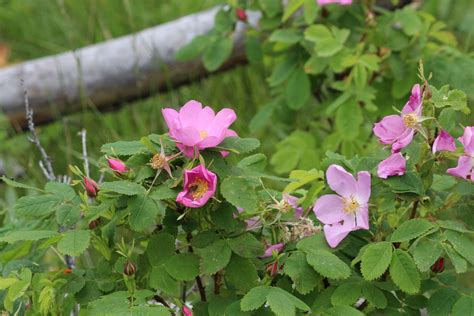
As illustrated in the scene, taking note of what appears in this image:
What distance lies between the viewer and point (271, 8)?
9.22 ft

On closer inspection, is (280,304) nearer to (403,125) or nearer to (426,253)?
(426,253)

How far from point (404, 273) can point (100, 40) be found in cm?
315

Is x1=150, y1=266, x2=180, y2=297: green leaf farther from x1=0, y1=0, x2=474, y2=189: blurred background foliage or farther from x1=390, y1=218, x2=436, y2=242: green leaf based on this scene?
x1=0, y1=0, x2=474, y2=189: blurred background foliage

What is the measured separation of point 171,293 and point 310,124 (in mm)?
1483

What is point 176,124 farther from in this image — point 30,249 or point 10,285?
point 30,249

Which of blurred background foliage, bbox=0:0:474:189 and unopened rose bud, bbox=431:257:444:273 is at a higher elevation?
unopened rose bud, bbox=431:257:444:273

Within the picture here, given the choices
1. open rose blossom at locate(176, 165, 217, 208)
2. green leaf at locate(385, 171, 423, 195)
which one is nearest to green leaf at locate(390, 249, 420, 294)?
green leaf at locate(385, 171, 423, 195)

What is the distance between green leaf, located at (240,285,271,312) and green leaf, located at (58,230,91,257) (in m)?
0.29

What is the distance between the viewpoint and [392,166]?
1544mm

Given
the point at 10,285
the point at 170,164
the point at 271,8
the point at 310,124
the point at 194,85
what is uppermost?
the point at 170,164

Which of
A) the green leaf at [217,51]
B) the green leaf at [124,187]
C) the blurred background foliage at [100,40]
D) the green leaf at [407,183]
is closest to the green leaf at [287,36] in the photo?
the green leaf at [217,51]

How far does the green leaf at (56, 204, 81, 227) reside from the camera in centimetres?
157

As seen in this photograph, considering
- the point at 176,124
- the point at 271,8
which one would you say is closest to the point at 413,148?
the point at 176,124

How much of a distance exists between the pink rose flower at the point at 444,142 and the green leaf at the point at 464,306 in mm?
260
